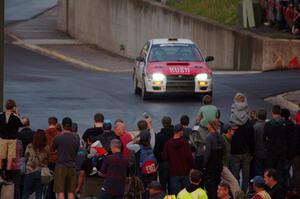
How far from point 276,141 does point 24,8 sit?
4424 centimetres

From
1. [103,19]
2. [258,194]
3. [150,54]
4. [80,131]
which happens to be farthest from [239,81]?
[258,194]

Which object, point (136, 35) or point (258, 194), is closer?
point (258, 194)

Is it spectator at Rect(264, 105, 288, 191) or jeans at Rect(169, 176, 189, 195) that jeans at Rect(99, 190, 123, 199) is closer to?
jeans at Rect(169, 176, 189, 195)

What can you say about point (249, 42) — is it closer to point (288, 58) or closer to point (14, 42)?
point (288, 58)

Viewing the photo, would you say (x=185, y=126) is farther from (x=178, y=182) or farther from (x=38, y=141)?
(x=38, y=141)

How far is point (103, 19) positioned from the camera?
166ft

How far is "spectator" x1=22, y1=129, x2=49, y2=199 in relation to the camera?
18734mm

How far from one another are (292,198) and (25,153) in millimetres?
4490

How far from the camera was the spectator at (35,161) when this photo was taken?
738 inches

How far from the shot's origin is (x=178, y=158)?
62.3ft

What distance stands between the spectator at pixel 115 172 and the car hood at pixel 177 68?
1342cm

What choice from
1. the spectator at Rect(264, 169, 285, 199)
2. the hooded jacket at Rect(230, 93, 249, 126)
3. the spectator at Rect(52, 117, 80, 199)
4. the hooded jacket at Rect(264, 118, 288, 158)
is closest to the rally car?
the hooded jacket at Rect(230, 93, 249, 126)

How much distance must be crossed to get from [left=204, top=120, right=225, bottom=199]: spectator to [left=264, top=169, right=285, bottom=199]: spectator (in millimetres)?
2085

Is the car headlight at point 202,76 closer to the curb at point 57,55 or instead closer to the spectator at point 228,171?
the curb at point 57,55
